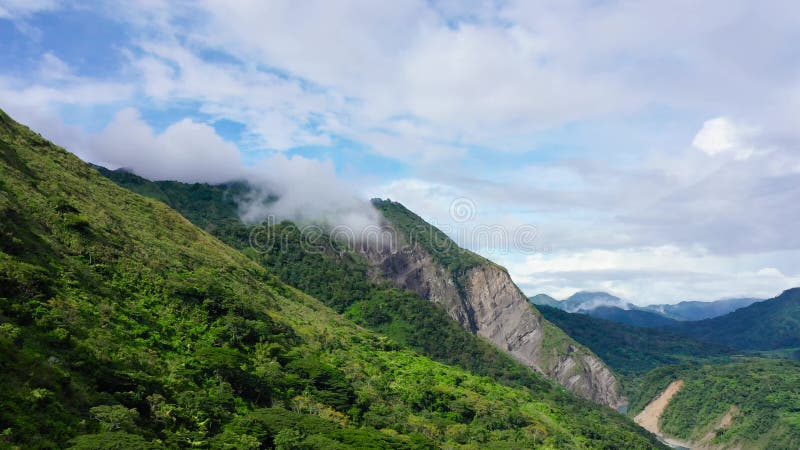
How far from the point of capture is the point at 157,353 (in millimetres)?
53969

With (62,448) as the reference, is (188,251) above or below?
above

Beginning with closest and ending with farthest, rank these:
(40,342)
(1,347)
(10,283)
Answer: (1,347) < (40,342) < (10,283)

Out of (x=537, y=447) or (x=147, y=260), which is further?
(x=537, y=447)

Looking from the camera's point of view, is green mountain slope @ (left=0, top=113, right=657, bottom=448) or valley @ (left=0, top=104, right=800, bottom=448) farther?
valley @ (left=0, top=104, right=800, bottom=448)

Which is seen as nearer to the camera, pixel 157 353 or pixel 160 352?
pixel 157 353

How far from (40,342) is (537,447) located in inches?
3492

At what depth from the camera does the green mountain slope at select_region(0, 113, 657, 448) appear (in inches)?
1459

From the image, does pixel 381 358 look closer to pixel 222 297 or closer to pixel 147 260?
pixel 222 297

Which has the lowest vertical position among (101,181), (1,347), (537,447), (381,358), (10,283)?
(537,447)

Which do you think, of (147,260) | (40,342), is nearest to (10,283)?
(40,342)

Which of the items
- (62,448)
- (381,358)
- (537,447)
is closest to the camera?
(62,448)

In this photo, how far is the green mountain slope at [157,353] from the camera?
37.1 meters

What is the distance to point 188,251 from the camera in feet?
316

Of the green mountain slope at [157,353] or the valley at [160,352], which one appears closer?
the green mountain slope at [157,353]
